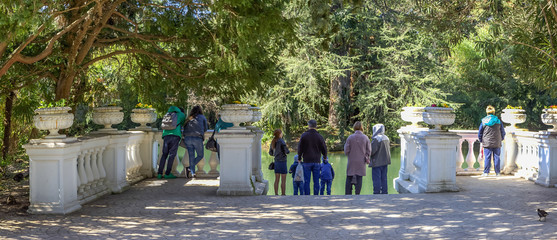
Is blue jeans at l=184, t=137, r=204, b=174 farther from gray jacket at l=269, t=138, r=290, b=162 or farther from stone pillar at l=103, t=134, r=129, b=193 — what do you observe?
stone pillar at l=103, t=134, r=129, b=193

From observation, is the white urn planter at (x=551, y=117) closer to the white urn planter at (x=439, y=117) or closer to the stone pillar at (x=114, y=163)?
the white urn planter at (x=439, y=117)

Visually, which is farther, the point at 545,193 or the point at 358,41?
the point at 358,41

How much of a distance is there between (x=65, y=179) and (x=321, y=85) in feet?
70.6

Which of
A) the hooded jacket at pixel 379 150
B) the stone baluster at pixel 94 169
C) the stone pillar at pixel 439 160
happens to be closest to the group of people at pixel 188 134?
the stone baluster at pixel 94 169

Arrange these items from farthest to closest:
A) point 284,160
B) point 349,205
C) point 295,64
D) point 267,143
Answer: point 267,143
point 295,64
point 284,160
point 349,205

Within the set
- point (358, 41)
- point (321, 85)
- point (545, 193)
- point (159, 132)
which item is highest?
point (358, 41)

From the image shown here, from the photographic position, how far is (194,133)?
10.4 meters

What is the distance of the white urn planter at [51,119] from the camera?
6.98m

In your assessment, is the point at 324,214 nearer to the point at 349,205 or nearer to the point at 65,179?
the point at 349,205

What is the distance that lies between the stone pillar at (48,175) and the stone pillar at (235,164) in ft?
7.73

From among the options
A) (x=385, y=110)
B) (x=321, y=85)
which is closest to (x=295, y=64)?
(x=321, y=85)

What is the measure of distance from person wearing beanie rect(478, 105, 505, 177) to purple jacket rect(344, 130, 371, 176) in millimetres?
2538

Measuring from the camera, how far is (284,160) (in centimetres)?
1075

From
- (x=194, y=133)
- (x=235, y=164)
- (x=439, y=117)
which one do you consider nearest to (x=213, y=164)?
(x=194, y=133)
